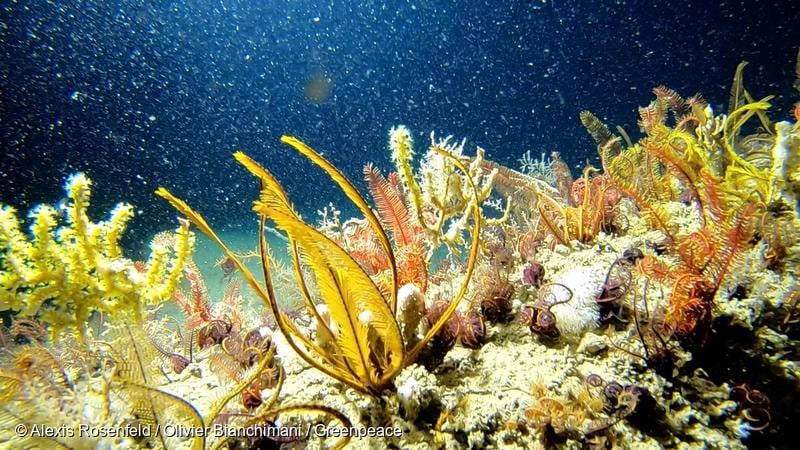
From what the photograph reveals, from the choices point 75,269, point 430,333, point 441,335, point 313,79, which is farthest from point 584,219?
point 313,79

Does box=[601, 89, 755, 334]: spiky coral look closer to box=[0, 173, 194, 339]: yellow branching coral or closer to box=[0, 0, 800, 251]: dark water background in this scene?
box=[0, 173, 194, 339]: yellow branching coral

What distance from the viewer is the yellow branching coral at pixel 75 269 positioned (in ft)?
6.88

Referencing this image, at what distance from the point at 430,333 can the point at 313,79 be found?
48.7 metres

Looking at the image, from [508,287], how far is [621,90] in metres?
27.6

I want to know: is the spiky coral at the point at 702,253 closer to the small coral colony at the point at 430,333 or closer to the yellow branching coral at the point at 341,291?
the small coral colony at the point at 430,333

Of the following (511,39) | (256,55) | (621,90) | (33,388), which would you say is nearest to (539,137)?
(621,90)

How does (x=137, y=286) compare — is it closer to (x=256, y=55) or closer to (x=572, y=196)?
(x=572, y=196)

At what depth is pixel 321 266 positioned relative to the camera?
1611mm

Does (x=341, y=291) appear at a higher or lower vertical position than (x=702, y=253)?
higher

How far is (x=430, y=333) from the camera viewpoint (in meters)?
1.80

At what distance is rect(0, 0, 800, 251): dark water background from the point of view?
1647cm

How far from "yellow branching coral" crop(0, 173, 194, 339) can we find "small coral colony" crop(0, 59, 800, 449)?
0.01 meters

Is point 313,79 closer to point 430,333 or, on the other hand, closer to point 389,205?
point 389,205

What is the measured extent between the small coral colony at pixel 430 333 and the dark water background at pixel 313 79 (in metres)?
14.3
